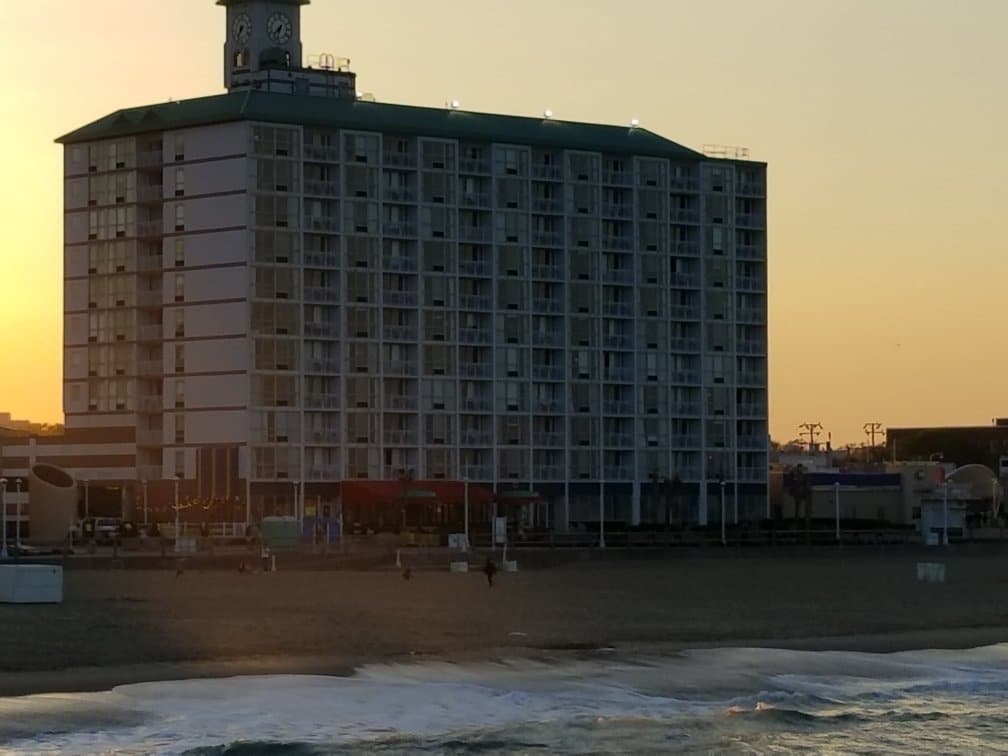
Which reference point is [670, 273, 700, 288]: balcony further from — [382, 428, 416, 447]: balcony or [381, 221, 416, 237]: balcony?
[382, 428, 416, 447]: balcony

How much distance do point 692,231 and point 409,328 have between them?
23.0 metres

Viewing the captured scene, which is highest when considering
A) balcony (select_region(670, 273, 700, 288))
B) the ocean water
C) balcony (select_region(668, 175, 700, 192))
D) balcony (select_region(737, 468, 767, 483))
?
balcony (select_region(668, 175, 700, 192))

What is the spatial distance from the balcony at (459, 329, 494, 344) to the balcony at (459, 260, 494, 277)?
3.78 meters

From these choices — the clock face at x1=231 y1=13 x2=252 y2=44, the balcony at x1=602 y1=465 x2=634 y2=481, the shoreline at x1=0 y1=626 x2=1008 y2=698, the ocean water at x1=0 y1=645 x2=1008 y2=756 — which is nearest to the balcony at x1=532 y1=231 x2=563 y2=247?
the balcony at x1=602 y1=465 x2=634 y2=481

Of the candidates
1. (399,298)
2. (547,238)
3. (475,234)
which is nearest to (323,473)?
(399,298)

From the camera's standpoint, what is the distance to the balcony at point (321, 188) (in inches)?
4737

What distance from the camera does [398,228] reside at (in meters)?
123

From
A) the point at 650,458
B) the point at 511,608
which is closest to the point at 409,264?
the point at 650,458

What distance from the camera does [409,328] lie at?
404ft

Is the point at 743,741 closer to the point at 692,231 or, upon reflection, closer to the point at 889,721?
the point at 889,721

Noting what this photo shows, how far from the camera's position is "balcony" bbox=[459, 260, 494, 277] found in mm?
125312

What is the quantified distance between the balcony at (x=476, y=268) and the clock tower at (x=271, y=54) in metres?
15.6

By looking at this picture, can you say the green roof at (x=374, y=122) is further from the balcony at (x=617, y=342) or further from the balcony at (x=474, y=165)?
the balcony at (x=617, y=342)

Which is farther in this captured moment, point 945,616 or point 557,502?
point 557,502
